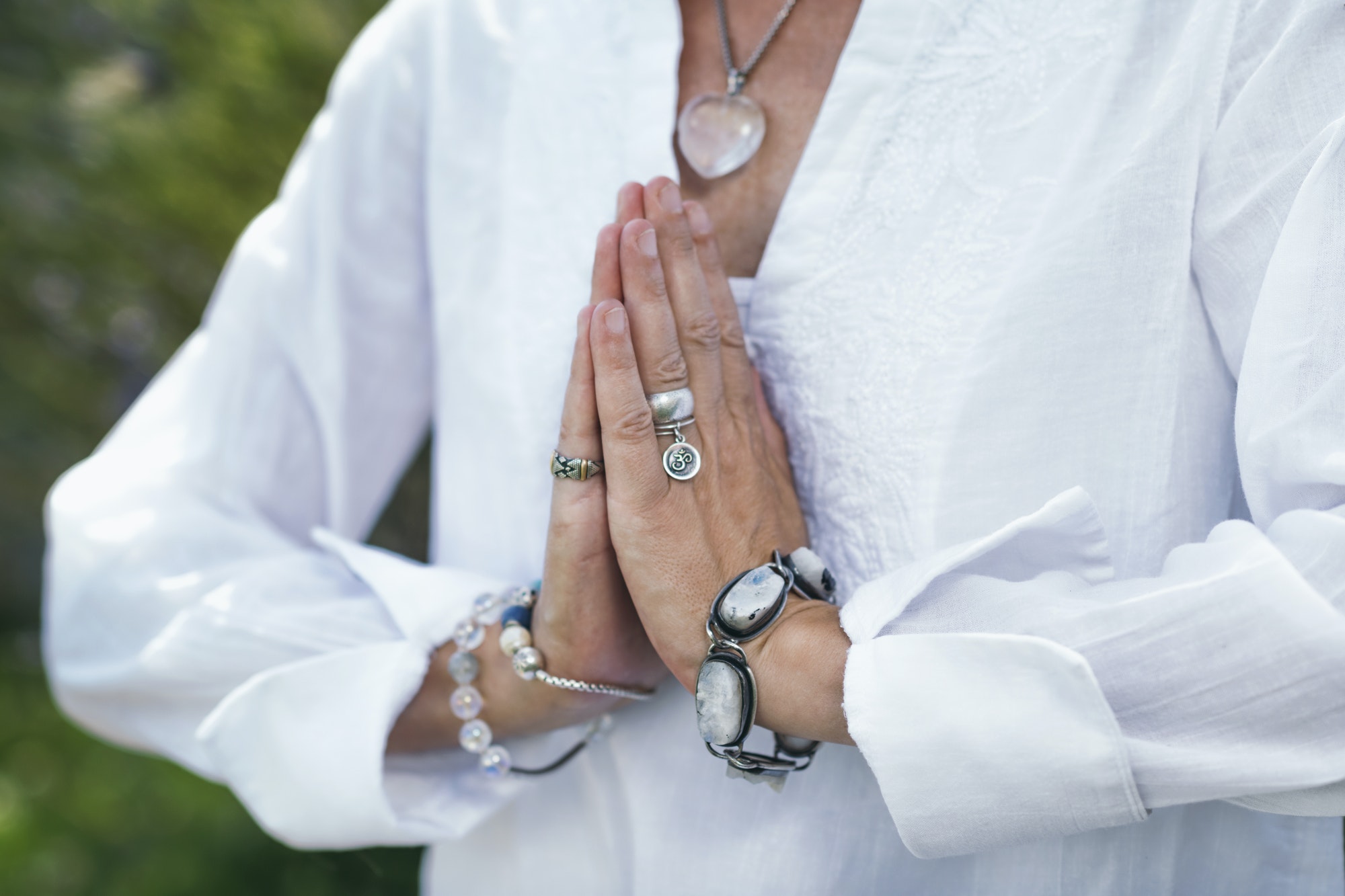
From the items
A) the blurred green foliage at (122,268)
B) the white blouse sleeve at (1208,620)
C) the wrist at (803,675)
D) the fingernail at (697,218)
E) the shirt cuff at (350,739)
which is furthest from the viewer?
the blurred green foliage at (122,268)

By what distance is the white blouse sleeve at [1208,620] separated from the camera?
0.64 meters

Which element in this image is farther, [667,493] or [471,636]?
[471,636]

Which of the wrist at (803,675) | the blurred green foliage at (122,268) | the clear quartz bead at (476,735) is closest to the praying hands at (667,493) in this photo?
the wrist at (803,675)

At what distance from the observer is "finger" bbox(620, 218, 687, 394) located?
81 cm

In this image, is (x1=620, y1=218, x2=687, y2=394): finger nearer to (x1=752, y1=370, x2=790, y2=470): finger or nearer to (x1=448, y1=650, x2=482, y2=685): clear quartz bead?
(x1=752, y1=370, x2=790, y2=470): finger

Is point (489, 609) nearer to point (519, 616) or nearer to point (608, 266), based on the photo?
point (519, 616)

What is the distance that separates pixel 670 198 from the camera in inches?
33.0

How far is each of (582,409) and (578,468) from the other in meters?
0.05

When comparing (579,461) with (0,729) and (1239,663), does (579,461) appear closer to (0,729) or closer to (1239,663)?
(1239,663)

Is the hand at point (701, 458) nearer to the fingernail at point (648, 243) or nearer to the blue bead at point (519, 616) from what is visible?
the fingernail at point (648, 243)

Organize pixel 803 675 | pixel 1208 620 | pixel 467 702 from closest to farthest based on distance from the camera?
1. pixel 1208 620
2. pixel 803 675
3. pixel 467 702

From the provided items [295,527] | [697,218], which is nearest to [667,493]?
[697,218]

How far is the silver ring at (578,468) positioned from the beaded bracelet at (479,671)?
0.16 meters

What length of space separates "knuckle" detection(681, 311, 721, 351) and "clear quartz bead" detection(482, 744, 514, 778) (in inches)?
17.8
